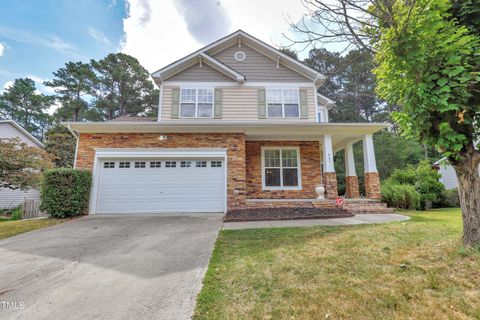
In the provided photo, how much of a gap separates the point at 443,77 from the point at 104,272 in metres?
5.98

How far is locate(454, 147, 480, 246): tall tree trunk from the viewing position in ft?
11.8

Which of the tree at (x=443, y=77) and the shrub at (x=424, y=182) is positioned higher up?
the tree at (x=443, y=77)

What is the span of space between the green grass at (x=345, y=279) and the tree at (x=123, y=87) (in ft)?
88.7

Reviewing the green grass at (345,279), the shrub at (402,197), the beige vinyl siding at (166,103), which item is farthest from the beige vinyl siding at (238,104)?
the green grass at (345,279)

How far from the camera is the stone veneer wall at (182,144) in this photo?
927 centimetres

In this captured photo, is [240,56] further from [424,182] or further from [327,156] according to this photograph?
[424,182]

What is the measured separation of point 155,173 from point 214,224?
3.82 m

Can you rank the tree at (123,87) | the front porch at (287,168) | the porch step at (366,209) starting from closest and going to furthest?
1. the porch step at (366,209)
2. the front porch at (287,168)
3. the tree at (123,87)

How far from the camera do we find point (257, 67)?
11.8 metres

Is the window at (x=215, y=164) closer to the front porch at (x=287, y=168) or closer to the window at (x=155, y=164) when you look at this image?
the front porch at (x=287, y=168)

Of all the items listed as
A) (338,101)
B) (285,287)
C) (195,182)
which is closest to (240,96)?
(195,182)

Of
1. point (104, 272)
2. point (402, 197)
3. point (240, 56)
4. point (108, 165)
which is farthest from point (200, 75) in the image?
point (402, 197)

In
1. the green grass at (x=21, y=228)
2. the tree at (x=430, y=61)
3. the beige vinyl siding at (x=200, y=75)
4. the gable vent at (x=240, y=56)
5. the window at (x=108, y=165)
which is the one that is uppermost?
the gable vent at (x=240, y=56)

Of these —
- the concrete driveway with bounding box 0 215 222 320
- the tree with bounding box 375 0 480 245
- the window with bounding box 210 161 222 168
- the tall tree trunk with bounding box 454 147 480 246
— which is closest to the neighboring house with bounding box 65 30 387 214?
the window with bounding box 210 161 222 168
